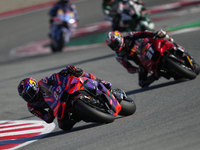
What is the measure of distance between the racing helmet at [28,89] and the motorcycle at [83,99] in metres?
0.19

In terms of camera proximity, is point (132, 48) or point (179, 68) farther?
point (132, 48)

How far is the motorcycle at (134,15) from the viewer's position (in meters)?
13.3

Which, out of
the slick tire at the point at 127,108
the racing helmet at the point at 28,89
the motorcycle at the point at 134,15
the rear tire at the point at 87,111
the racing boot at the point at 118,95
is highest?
the racing helmet at the point at 28,89

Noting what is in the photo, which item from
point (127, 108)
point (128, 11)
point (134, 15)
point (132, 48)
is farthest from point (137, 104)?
point (128, 11)

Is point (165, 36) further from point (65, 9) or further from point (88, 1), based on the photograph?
point (88, 1)

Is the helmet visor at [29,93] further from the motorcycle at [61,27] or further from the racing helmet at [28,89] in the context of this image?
the motorcycle at [61,27]

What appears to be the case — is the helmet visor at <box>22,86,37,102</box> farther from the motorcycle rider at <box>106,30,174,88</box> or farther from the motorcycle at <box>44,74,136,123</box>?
the motorcycle rider at <box>106,30,174,88</box>

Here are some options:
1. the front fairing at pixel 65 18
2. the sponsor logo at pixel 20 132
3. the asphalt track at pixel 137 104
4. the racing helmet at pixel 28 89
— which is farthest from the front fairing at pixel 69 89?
the front fairing at pixel 65 18

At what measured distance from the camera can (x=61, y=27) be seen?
15.6 meters

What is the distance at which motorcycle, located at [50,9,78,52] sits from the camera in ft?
51.1

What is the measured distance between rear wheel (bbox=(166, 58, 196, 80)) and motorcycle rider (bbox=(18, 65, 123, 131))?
1.61 meters

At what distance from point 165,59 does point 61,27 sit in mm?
8797

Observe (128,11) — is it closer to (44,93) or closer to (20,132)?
(20,132)

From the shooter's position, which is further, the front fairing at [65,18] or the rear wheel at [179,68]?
the front fairing at [65,18]
